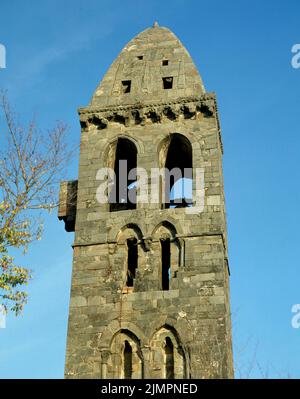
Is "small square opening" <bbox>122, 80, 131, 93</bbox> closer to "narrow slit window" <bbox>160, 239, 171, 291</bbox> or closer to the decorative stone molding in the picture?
the decorative stone molding

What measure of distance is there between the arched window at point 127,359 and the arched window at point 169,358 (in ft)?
3.16

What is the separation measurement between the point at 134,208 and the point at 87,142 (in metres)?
2.62

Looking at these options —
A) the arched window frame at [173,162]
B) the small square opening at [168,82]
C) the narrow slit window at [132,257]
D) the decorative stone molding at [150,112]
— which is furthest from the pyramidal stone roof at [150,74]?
the narrow slit window at [132,257]

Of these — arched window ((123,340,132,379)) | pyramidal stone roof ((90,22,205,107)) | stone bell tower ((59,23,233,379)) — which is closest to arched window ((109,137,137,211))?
stone bell tower ((59,23,233,379))

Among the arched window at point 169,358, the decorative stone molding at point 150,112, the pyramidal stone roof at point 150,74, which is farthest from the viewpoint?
the pyramidal stone roof at point 150,74

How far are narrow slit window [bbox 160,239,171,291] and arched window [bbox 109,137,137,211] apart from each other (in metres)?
2.70

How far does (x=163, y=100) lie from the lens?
82.2 feet

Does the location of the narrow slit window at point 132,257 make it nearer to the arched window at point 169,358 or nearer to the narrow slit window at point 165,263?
the narrow slit window at point 165,263

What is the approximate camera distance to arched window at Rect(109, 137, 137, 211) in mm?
24984

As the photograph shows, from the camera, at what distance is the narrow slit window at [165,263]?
22.5 m
